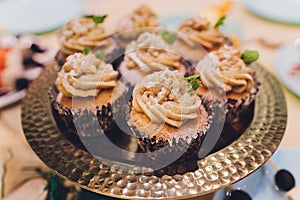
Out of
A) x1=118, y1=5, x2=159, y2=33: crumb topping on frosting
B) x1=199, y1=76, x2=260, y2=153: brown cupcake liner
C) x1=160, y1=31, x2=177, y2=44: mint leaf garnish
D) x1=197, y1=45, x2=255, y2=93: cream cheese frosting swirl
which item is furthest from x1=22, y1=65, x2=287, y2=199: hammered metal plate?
x1=118, y1=5, x2=159, y2=33: crumb topping on frosting

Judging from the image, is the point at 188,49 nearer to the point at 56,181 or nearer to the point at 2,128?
the point at 56,181

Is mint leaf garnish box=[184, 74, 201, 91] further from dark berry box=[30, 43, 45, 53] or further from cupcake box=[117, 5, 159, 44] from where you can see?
dark berry box=[30, 43, 45, 53]

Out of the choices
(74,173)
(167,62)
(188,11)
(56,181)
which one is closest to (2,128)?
(56,181)

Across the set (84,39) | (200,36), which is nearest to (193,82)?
(200,36)

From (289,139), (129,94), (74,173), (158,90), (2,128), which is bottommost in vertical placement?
(2,128)

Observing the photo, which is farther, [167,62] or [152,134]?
[167,62]

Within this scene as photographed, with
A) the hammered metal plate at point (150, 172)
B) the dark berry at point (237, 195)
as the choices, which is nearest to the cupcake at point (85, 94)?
the hammered metal plate at point (150, 172)
